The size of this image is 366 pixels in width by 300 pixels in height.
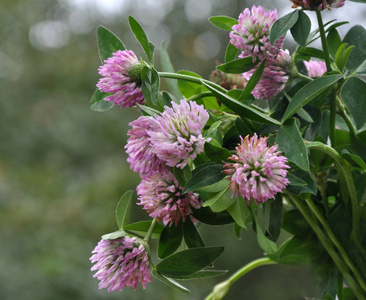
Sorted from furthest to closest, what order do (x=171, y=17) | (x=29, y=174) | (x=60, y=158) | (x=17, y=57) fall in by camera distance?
(x=171, y=17) < (x=17, y=57) < (x=60, y=158) < (x=29, y=174)

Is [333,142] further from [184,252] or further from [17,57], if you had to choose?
[17,57]

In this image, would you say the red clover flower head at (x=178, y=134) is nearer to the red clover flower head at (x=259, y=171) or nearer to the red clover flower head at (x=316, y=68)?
the red clover flower head at (x=259, y=171)

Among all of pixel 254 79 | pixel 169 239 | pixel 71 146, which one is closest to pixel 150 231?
pixel 169 239

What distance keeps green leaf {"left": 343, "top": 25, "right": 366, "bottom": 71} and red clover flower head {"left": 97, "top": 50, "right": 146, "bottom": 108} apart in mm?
137

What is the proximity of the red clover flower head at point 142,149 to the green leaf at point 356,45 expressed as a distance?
142 mm

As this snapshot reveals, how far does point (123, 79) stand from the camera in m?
0.29

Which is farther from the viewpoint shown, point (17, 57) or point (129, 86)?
point (17, 57)

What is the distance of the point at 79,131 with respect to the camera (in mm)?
3283

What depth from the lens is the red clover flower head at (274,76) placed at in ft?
1.03

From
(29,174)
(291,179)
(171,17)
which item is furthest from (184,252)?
(171,17)

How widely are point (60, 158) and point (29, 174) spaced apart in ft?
0.97

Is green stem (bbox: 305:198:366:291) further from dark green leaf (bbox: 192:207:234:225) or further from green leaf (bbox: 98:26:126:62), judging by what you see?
green leaf (bbox: 98:26:126:62)

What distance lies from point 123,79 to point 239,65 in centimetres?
8

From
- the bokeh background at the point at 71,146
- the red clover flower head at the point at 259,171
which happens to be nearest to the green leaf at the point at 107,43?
the red clover flower head at the point at 259,171
